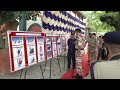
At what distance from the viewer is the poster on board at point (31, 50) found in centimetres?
643

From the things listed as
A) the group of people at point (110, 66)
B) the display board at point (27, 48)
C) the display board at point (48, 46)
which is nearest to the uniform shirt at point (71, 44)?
the display board at point (27, 48)

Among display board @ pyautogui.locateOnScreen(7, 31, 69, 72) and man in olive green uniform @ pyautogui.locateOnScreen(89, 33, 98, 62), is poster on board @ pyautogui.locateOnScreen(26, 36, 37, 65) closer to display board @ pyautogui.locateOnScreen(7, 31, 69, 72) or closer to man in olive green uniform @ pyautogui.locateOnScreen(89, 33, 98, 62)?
display board @ pyautogui.locateOnScreen(7, 31, 69, 72)

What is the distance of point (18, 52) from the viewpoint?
5910mm

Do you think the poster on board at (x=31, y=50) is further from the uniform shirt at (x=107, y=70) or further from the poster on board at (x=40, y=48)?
the uniform shirt at (x=107, y=70)

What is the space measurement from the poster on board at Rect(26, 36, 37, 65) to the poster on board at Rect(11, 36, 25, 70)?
0.32 metres

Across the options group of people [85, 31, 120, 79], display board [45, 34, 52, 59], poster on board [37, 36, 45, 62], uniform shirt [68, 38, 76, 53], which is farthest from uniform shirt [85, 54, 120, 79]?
uniform shirt [68, 38, 76, 53]

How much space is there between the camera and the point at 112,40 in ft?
6.07

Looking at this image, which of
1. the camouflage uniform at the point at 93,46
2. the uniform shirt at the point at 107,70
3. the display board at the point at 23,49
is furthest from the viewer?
the camouflage uniform at the point at 93,46

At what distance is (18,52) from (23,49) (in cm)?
23

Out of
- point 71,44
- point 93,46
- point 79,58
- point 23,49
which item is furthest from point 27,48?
point 93,46

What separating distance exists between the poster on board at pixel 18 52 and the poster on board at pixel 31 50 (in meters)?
0.32

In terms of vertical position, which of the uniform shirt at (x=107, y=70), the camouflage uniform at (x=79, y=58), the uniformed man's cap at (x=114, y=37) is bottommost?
the camouflage uniform at (x=79, y=58)

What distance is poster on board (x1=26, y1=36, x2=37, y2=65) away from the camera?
643cm
